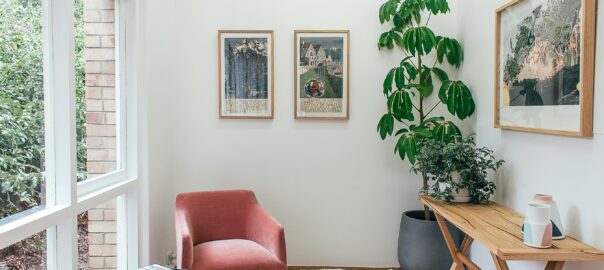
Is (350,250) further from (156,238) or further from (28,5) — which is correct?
(28,5)

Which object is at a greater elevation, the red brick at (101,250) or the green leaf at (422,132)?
the green leaf at (422,132)

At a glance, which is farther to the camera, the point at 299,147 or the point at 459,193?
the point at 299,147

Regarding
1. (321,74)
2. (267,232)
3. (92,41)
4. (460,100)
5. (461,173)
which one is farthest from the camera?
(321,74)

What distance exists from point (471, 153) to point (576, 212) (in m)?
0.76

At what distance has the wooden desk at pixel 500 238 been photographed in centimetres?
168

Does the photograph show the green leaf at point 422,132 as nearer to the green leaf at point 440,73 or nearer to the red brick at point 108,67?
the green leaf at point 440,73

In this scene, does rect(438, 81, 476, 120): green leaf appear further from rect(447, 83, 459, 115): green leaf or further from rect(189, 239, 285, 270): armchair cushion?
rect(189, 239, 285, 270): armchair cushion

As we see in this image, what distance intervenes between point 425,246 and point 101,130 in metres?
2.24

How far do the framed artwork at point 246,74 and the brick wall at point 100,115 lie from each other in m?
0.96

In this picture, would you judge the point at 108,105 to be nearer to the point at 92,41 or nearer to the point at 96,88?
the point at 96,88

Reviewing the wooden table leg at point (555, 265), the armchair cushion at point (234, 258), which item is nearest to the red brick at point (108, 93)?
the armchair cushion at point (234, 258)

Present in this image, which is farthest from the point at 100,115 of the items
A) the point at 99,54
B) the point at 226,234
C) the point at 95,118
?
the point at 226,234

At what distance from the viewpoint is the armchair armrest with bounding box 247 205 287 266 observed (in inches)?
105

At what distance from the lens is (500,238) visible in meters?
1.87
